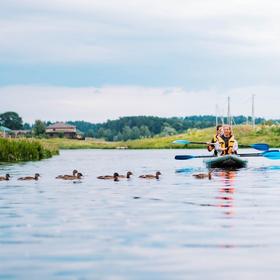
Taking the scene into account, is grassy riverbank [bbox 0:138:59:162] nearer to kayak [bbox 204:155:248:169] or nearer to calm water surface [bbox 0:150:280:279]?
kayak [bbox 204:155:248:169]

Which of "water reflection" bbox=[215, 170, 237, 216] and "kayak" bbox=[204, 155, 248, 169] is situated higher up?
"kayak" bbox=[204, 155, 248, 169]

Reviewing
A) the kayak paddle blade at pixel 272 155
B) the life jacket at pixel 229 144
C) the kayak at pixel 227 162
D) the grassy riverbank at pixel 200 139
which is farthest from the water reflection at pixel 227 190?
the grassy riverbank at pixel 200 139

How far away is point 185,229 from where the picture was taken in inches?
718

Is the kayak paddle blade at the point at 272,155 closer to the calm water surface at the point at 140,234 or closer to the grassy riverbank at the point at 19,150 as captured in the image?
the grassy riverbank at the point at 19,150

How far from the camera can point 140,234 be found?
17.4 metres

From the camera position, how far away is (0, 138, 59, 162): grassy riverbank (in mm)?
60000

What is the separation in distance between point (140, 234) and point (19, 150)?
4555 cm

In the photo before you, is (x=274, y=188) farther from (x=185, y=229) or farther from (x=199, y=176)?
(x=185, y=229)

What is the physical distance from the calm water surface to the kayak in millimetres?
16424

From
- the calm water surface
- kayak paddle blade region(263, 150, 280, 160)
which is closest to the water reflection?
the calm water surface

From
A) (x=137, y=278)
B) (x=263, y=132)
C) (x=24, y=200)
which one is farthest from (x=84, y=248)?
(x=263, y=132)

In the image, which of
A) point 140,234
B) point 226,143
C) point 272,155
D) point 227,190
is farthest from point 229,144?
point 140,234

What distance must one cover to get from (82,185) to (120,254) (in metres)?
19.8

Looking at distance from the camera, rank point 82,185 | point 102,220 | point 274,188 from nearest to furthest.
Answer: point 102,220 < point 274,188 < point 82,185
